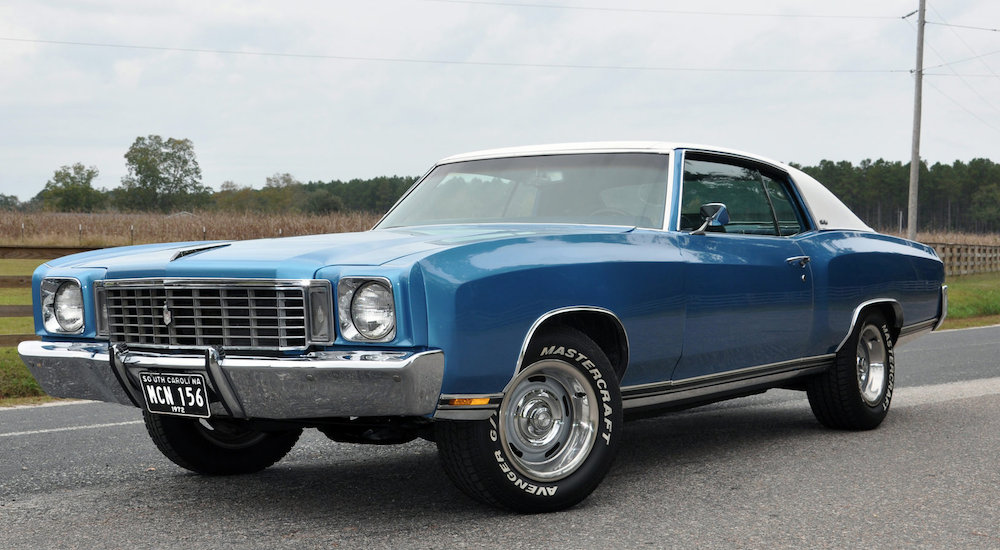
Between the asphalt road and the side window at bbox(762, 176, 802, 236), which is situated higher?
the side window at bbox(762, 176, 802, 236)

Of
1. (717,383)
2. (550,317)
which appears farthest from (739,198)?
(550,317)

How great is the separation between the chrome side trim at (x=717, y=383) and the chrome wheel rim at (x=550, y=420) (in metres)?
0.40

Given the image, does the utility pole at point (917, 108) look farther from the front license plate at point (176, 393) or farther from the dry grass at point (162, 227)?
the front license plate at point (176, 393)

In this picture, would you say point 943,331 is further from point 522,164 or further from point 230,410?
point 230,410

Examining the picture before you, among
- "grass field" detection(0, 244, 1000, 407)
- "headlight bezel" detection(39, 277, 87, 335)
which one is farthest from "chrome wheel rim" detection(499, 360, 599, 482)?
"grass field" detection(0, 244, 1000, 407)

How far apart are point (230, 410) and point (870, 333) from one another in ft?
13.9

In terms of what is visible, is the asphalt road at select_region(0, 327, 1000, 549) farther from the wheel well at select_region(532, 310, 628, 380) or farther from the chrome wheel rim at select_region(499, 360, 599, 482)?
the wheel well at select_region(532, 310, 628, 380)

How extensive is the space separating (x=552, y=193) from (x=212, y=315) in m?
2.02

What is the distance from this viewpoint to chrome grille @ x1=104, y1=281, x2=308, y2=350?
11.9 ft

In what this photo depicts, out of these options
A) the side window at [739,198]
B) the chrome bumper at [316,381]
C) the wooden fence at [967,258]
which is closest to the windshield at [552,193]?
the side window at [739,198]

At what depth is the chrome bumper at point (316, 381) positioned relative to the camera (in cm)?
344

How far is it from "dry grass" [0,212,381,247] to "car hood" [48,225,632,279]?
20.5 meters

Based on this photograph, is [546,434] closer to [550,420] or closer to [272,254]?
[550,420]

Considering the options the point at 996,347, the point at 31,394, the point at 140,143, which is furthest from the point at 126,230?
the point at 140,143
